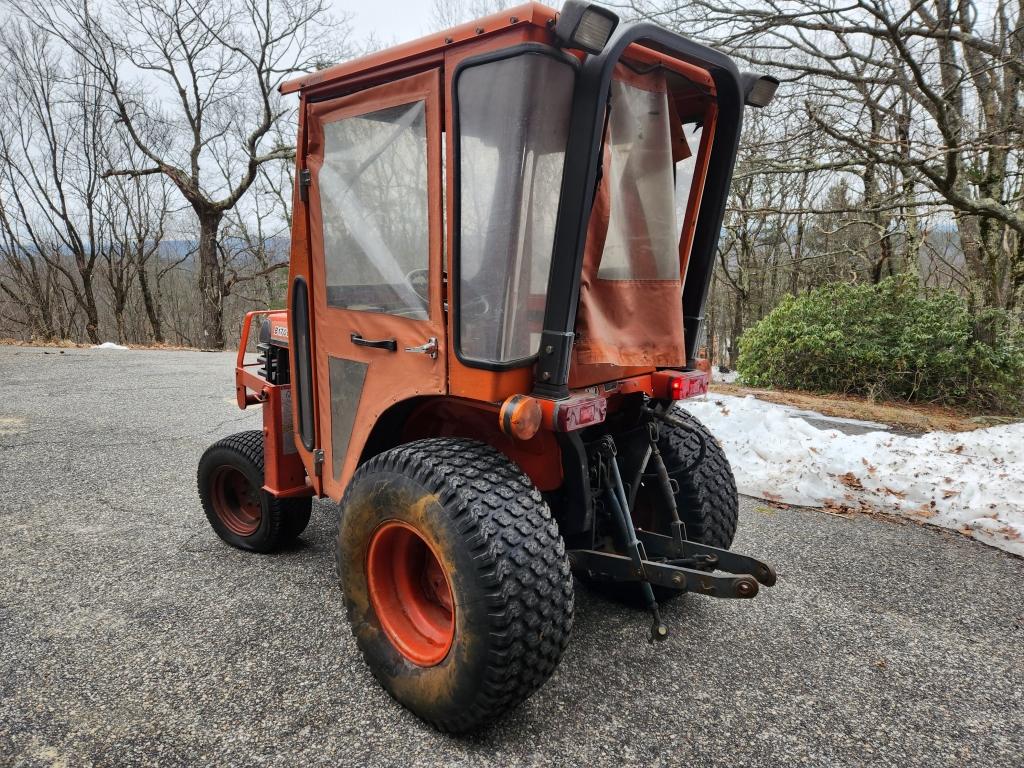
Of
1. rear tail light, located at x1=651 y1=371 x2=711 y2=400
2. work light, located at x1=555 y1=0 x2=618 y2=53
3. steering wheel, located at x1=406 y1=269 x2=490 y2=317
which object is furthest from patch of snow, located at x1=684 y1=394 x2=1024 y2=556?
work light, located at x1=555 y1=0 x2=618 y2=53

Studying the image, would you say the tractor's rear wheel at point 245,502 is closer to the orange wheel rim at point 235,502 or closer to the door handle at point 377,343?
the orange wheel rim at point 235,502

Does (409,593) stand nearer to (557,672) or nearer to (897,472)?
(557,672)

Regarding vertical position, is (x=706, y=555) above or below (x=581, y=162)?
below

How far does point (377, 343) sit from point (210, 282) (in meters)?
16.2

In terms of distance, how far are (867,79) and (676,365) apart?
668 centimetres

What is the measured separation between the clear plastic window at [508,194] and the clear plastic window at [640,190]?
0.25 meters

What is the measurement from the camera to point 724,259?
19938 millimetres

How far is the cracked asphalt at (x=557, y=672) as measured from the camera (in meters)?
2.03

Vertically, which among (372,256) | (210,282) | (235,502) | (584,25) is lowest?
(235,502)

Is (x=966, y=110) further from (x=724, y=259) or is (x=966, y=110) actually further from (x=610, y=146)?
(x=724, y=259)

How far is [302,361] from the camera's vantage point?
2828 millimetres

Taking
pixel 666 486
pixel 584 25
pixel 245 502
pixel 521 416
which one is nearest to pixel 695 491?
pixel 666 486

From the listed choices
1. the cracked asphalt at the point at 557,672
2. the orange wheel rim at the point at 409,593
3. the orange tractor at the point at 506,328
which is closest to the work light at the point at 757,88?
the orange tractor at the point at 506,328

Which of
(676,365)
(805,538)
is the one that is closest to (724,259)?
(805,538)
